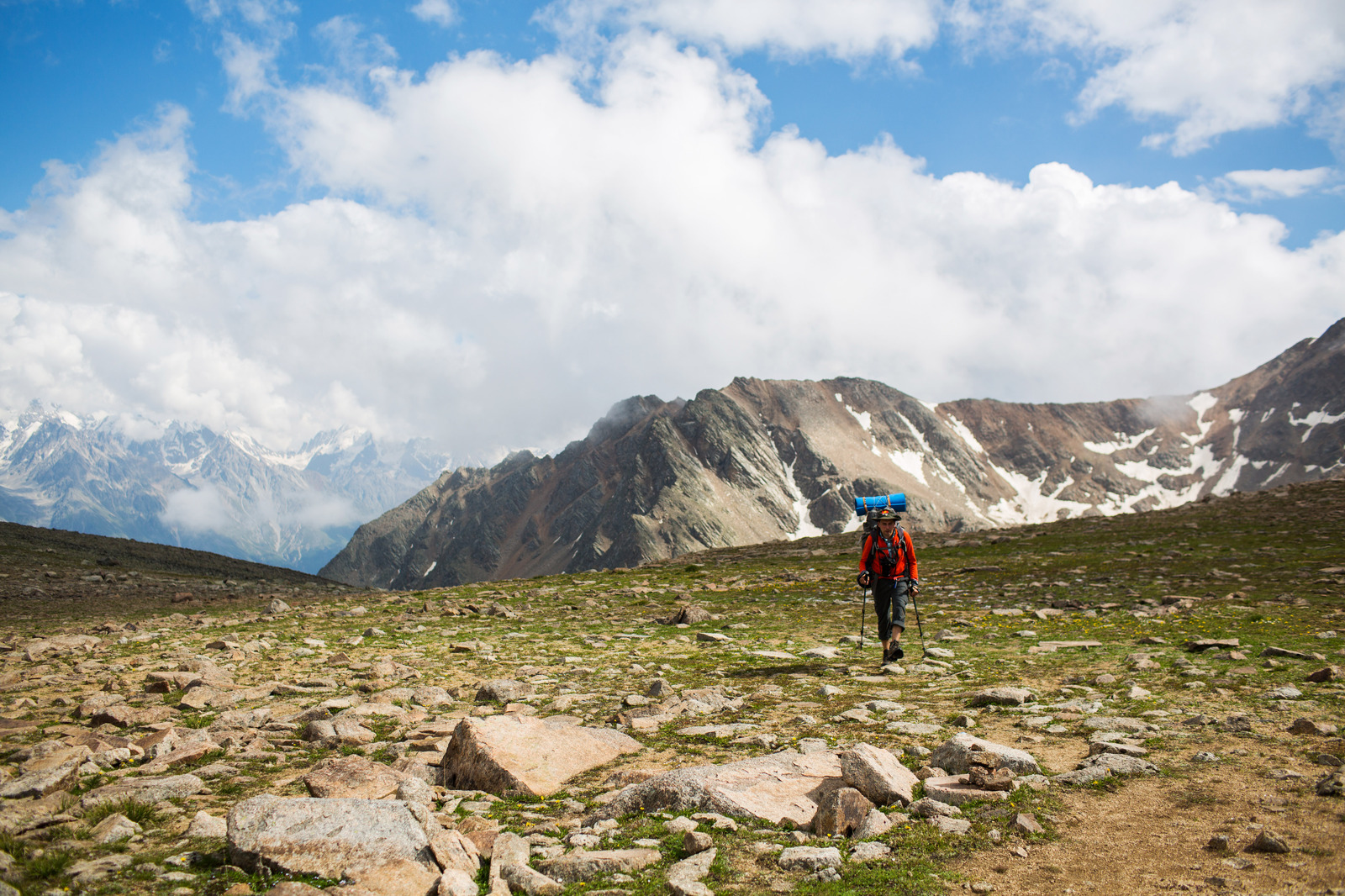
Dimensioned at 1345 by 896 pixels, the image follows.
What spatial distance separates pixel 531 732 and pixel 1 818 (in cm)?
494

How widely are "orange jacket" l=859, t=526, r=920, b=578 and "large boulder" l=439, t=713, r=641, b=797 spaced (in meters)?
8.36

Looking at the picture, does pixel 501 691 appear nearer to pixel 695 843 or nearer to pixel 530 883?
pixel 695 843

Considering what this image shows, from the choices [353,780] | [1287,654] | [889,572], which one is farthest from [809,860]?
[1287,654]

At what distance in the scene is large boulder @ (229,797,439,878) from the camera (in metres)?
5.31

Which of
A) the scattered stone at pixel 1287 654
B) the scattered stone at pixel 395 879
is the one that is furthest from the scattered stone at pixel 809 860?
the scattered stone at pixel 1287 654

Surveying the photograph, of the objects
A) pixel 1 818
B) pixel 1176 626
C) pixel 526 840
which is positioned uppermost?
pixel 1 818

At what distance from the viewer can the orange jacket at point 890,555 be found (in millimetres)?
15336

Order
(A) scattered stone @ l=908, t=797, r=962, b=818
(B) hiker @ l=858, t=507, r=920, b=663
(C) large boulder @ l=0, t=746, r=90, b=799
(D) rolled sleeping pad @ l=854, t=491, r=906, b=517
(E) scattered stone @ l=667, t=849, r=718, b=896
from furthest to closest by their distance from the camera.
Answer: (D) rolled sleeping pad @ l=854, t=491, r=906, b=517
(B) hiker @ l=858, t=507, r=920, b=663
(C) large boulder @ l=0, t=746, r=90, b=799
(A) scattered stone @ l=908, t=797, r=962, b=818
(E) scattered stone @ l=667, t=849, r=718, b=896

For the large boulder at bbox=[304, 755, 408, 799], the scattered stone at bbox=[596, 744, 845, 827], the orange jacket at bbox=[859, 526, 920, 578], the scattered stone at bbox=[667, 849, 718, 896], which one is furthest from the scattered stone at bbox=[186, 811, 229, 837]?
the orange jacket at bbox=[859, 526, 920, 578]

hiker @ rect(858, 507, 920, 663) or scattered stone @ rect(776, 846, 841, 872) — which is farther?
hiker @ rect(858, 507, 920, 663)

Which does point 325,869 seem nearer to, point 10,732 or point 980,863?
point 980,863

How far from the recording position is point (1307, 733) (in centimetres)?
812

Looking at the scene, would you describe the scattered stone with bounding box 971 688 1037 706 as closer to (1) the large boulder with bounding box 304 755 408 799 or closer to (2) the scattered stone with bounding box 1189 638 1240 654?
(2) the scattered stone with bounding box 1189 638 1240 654

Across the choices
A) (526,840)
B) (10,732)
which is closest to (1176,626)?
(526,840)
